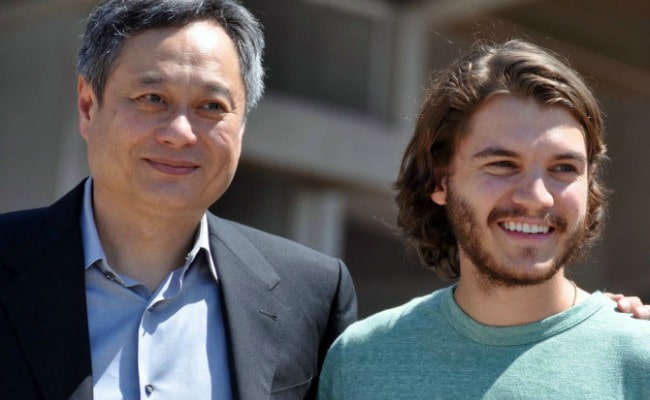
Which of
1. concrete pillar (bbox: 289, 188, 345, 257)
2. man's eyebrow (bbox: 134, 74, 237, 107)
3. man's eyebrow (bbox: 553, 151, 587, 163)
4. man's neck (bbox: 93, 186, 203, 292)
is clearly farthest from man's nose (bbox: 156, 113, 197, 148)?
concrete pillar (bbox: 289, 188, 345, 257)

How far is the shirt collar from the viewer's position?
119 inches

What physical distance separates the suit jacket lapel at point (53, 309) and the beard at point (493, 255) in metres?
1.05

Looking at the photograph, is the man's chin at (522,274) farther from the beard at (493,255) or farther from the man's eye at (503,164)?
the man's eye at (503,164)

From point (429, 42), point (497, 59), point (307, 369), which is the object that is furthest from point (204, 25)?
point (429, 42)

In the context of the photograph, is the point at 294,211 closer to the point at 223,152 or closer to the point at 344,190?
the point at 344,190

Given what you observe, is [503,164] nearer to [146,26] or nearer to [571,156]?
[571,156]

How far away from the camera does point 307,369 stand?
322 centimetres

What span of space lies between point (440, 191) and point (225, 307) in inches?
28.1

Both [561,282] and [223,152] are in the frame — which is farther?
[223,152]

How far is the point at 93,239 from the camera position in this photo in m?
3.07

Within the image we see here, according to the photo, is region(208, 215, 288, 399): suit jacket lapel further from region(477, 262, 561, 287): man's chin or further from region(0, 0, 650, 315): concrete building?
region(0, 0, 650, 315): concrete building

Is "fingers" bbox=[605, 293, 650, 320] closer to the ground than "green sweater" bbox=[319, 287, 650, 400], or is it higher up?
higher up

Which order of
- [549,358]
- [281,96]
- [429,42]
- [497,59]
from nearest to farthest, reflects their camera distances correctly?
1. [549,358]
2. [497,59]
3. [281,96]
4. [429,42]

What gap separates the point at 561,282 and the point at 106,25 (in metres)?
1.48
